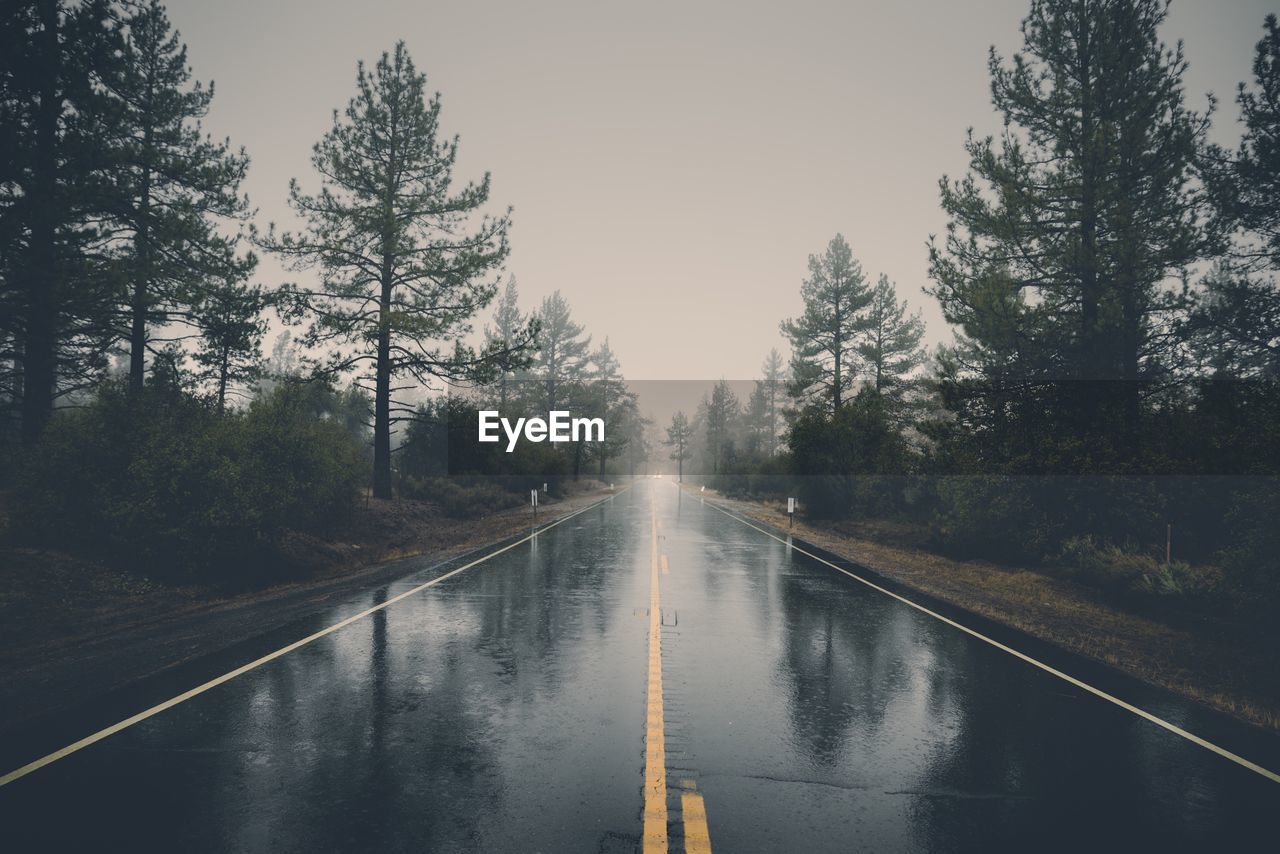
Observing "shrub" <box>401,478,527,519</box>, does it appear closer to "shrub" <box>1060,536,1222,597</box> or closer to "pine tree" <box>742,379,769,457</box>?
"shrub" <box>1060,536,1222,597</box>

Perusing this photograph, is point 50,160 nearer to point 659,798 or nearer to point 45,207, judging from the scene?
point 45,207

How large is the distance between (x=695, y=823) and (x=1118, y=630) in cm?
981

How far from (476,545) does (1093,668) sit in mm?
15601

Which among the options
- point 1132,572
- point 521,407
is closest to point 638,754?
point 1132,572

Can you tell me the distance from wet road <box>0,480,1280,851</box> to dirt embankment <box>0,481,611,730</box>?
0.88 metres

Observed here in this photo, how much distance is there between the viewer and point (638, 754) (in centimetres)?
497

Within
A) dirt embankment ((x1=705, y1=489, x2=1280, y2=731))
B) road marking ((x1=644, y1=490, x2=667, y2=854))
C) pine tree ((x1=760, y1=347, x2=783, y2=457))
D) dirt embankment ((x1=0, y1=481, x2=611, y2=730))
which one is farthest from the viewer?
pine tree ((x1=760, y1=347, x2=783, y2=457))

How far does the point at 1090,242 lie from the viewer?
55.5ft

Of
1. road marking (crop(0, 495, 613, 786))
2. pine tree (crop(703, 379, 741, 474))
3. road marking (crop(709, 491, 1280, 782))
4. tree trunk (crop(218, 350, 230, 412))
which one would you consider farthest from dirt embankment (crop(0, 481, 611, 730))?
pine tree (crop(703, 379, 741, 474))

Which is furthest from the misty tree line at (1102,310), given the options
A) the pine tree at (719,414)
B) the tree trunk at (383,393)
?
the pine tree at (719,414)

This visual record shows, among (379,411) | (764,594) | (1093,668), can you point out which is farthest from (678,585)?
(379,411)

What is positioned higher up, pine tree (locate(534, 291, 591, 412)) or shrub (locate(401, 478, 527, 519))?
pine tree (locate(534, 291, 591, 412))

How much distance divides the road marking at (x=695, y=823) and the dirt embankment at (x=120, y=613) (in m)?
5.64

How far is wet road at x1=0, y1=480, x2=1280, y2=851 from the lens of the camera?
3.88 metres
